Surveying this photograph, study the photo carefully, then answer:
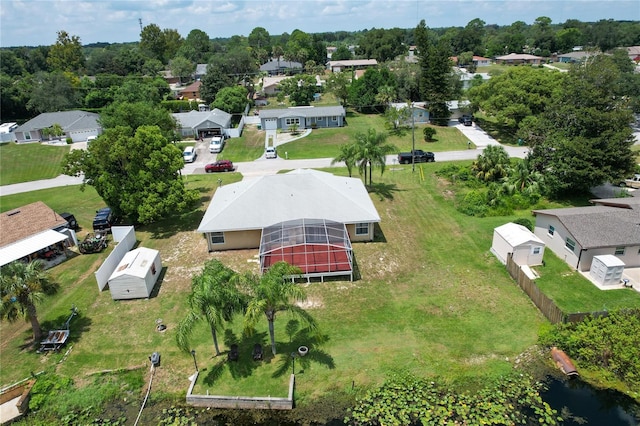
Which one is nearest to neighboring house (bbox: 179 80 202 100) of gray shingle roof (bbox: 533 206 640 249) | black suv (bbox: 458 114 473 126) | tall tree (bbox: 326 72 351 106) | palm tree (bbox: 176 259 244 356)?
tall tree (bbox: 326 72 351 106)

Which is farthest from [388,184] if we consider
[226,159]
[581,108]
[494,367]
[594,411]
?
[594,411]

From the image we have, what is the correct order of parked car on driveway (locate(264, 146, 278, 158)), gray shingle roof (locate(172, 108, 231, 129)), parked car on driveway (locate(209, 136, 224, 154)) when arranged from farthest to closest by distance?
gray shingle roof (locate(172, 108, 231, 129)) < parked car on driveway (locate(209, 136, 224, 154)) < parked car on driveway (locate(264, 146, 278, 158))

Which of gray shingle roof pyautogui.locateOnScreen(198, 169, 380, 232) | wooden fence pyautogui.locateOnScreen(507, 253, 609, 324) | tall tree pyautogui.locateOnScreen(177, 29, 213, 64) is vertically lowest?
wooden fence pyautogui.locateOnScreen(507, 253, 609, 324)

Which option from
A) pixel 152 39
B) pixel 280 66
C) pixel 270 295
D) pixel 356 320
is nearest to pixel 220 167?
pixel 356 320

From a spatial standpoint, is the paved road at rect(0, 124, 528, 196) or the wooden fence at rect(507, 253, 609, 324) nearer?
the wooden fence at rect(507, 253, 609, 324)

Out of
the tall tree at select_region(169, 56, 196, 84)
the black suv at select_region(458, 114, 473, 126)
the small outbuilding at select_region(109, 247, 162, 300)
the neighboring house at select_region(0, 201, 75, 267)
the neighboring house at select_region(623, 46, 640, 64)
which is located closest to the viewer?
the small outbuilding at select_region(109, 247, 162, 300)

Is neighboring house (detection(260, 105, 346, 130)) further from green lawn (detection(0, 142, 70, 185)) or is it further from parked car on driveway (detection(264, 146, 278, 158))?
green lawn (detection(0, 142, 70, 185))

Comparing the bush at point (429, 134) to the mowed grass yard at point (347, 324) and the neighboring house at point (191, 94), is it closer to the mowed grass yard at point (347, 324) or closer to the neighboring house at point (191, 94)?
the mowed grass yard at point (347, 324)

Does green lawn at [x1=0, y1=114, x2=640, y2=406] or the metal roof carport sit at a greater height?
the metal roof carport
